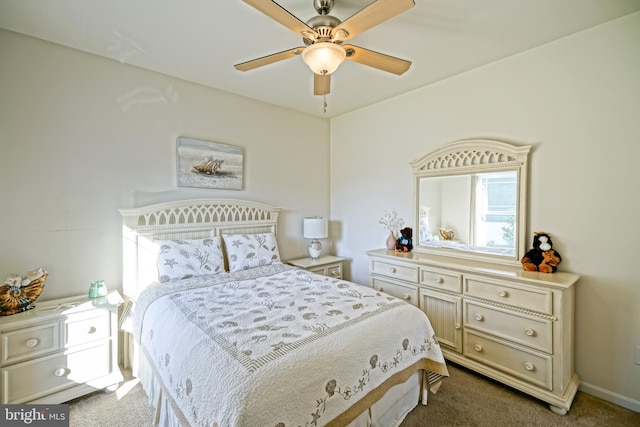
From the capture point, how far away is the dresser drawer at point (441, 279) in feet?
8.16

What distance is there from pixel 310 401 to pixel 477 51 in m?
2.85

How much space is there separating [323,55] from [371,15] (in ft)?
1.05

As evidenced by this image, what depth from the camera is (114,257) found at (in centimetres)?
257

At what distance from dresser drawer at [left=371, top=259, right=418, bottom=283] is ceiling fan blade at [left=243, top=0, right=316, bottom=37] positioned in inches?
86.9

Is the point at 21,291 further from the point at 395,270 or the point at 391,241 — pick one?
the point at 391,241

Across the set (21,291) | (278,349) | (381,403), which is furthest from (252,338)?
(21,291)

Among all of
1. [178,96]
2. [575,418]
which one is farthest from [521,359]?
[178,96]

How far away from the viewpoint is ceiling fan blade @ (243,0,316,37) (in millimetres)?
1355

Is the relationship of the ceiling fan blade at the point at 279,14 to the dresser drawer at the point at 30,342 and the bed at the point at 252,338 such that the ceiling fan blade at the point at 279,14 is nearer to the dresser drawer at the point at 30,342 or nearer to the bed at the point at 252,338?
the bed at the point at 252,338

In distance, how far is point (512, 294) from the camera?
2.17 m

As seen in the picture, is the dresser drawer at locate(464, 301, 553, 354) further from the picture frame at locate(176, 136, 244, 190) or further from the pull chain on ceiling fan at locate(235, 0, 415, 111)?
the picture frame at locate(176, 136, 244, 190)

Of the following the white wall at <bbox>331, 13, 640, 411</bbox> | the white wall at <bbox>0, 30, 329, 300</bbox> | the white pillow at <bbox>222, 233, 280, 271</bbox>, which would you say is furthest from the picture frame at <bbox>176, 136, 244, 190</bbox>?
the white wall at <bbox>331, 13, 640, 411</bbox>

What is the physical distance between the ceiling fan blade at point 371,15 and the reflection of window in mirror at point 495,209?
179 centimetres

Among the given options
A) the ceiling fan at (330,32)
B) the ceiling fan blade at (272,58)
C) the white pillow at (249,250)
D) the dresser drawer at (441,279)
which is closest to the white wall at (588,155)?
the dresser drawer at (441,279)
